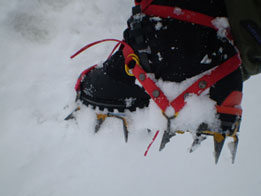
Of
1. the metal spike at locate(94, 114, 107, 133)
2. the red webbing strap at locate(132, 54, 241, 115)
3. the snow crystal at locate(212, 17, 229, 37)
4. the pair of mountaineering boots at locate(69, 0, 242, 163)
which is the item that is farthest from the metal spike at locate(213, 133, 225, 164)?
the metal spike at locate(94, 114, 107, 133)

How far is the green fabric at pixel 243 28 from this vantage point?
39cm

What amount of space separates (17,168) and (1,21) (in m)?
0.81

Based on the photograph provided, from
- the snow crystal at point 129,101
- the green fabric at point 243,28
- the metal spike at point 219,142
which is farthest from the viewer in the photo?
the snow crystal at point 129,101

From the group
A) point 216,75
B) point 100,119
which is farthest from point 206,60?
point 100,119

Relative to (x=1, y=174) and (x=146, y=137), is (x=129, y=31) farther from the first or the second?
(x=1, y=174)

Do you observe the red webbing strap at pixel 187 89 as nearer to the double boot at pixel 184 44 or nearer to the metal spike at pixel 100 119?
the double boot at pixel 184 44

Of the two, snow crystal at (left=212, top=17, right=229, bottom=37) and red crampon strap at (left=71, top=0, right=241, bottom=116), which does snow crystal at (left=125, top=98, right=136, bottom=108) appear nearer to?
red crampon strap at (left=71, top=0, right=241, bottom=116)

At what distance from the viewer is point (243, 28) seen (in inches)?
16.4

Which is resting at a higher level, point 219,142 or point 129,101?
point 129,101

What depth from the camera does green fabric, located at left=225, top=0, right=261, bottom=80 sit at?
1.29ft

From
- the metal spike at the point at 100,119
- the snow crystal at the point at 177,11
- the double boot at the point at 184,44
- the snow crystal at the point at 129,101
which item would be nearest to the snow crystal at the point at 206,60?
the double boot at the point at 184,44

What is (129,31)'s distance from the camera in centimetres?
51

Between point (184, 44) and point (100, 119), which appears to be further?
point (100, 119)

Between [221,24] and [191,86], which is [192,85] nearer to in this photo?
[191,86]
